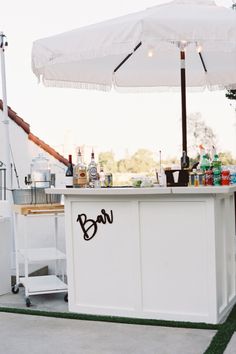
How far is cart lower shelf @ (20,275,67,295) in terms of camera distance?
4.20 m

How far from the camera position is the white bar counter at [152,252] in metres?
3.45

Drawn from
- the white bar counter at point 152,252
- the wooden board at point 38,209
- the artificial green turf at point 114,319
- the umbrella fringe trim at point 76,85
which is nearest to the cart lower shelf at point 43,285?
the artificial green turf at point 114,319

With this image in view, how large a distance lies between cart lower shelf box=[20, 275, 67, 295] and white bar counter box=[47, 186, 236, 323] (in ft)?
1.24

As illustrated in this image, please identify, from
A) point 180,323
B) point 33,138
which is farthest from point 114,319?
point 33,138

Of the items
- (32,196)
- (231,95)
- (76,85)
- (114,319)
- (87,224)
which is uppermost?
(231,95)

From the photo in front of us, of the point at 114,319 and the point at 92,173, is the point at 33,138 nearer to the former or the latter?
the point at 92,173

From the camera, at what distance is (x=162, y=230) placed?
11.7 ft

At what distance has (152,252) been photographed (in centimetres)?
360

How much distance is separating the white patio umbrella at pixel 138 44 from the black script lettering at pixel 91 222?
2.18 ft

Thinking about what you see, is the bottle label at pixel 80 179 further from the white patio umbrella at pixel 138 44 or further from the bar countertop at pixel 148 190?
the white patio umbrella at pixel 138 44

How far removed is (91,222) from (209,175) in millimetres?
904

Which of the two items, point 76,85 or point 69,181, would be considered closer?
point 69,181

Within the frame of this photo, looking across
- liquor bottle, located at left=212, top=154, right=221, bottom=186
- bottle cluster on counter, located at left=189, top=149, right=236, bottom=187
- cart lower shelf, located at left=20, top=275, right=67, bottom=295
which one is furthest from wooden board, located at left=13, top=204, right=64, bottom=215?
liquor bottle, located at left=212, top=154, right=221, bottom=186

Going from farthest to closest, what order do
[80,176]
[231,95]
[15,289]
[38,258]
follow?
[231,95] < [15,289] < [38,258] < [80,176]
